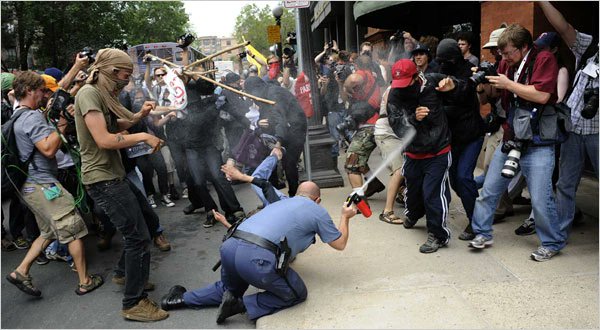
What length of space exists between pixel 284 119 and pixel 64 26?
20986 mm

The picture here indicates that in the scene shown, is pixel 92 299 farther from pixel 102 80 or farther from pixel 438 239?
pixel 438 239

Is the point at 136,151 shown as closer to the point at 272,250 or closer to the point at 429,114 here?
the point at 272,250

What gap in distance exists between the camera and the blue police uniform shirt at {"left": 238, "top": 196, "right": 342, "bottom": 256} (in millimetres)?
3150

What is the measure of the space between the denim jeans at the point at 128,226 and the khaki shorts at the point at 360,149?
272 centimetres

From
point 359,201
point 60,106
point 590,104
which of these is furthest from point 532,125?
point 60,106

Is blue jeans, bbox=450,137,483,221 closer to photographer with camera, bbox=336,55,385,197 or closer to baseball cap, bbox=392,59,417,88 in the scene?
baseball cap, bbox=392,59,417,88

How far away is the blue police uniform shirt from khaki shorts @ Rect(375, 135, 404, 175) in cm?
207

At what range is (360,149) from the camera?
5.54 meters

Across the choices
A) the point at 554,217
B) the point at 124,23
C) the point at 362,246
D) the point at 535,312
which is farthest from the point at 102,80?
the point at 124,23

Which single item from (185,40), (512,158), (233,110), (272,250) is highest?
(185,40)

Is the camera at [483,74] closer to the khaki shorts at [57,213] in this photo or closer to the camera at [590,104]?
the camera at [590,104]

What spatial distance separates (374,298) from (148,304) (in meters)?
1.60

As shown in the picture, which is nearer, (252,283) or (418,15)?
(252,283)

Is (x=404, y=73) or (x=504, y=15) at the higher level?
(x=504, y=15)
